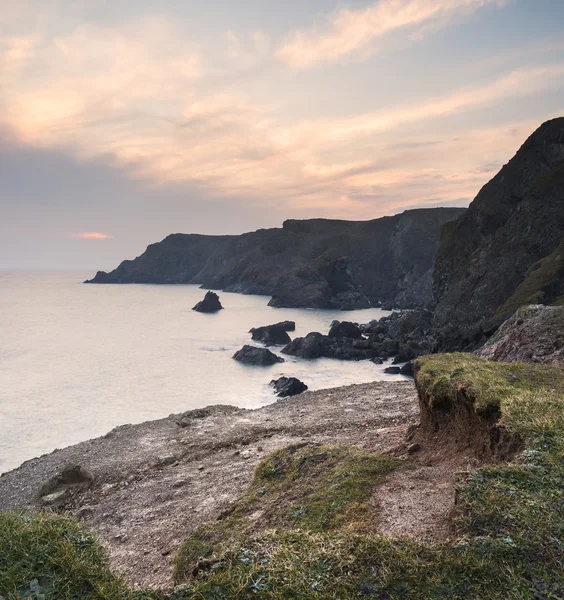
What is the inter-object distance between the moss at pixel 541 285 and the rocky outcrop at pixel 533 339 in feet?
66.7

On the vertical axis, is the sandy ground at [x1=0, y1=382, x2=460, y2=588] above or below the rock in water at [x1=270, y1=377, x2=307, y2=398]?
above

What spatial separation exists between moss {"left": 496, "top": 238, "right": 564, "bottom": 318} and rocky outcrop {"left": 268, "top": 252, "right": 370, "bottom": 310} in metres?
79.5

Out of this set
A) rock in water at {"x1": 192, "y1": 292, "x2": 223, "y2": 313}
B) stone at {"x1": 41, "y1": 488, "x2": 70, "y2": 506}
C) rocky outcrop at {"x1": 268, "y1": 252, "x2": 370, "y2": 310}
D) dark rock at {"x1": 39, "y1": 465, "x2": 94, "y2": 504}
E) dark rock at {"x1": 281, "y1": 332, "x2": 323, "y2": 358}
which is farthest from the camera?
rocky outcrop at {"x1": 268, "y1": 252, "x2": 370, "y2": 310}

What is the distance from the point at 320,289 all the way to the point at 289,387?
100251 mm

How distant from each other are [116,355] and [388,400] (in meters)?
47.9

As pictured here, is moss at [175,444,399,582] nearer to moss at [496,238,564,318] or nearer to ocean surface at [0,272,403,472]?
ocean surface at [0,272,403,472]

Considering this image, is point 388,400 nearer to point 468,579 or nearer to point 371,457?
point 371,457

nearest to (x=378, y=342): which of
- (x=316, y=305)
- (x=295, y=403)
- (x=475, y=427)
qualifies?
(x=295, y=403)

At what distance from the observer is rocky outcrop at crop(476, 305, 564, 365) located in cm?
1955

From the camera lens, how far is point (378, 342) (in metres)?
58.8

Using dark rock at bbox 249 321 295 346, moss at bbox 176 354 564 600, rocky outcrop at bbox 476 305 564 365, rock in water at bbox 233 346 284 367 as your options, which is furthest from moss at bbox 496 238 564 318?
moss at bbox 176 354 564 600

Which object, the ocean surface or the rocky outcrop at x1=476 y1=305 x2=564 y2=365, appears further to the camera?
the ocean surface

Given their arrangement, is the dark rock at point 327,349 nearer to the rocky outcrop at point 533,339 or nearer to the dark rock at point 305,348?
the dark rock at point 305,348

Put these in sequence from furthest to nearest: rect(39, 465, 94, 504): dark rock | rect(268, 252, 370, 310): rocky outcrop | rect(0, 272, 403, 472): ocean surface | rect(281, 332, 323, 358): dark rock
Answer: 1. rect(268, 252, 370, 310): rocky outcrop
2. rect(281, 332, 323, 358): dark rock
3. rect(0, 272, 403, 472): ocean surface
4. rect(39, 465, 94, 504): dark rock
